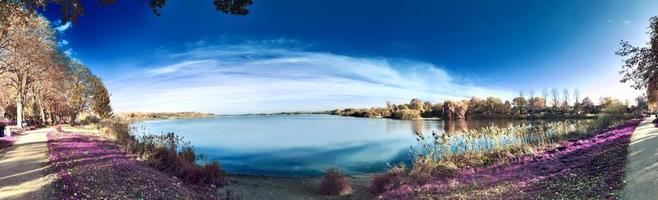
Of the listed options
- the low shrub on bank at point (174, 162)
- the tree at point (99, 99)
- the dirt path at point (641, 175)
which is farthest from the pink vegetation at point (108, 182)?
the tree at point (99, 99)

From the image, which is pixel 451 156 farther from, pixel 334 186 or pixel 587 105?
pixel 587 105

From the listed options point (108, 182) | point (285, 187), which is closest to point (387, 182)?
point (285, 187)

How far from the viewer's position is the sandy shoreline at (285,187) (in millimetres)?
15208

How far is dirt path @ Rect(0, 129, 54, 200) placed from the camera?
9302 mm

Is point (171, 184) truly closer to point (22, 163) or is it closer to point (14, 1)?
point (22, 163)

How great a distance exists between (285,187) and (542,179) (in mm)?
10743

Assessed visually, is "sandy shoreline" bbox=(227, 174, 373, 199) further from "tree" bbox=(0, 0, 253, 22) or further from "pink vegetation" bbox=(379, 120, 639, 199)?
"tree" bbox=(0, 0, 253, 22)

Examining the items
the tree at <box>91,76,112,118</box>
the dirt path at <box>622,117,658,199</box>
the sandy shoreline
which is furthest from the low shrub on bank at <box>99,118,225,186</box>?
the tree at <box>91,76,112,118</box>

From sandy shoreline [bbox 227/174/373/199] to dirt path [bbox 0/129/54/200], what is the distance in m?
6.20

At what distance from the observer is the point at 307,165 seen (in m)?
25.9

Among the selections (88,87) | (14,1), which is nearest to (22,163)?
(14,1)

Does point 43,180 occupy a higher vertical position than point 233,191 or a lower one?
higher

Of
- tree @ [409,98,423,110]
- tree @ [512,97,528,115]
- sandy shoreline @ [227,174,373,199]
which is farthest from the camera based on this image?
tree @ [409,98,423,110]

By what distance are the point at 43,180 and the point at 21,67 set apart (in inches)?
1148
